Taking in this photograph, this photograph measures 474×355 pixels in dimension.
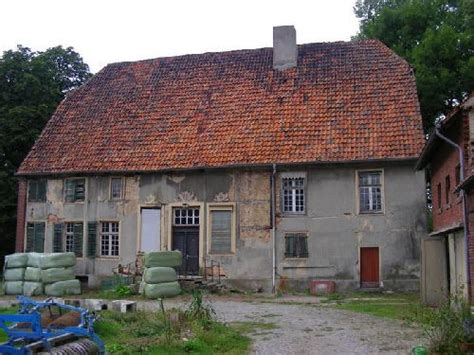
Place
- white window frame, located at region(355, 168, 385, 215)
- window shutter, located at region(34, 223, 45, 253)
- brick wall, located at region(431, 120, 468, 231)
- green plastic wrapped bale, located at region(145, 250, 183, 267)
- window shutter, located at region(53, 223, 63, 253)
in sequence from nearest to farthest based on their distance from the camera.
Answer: brick wall, located at region(431, 120, 468, 231), green plastic wrapped bale, located at region(145, 250, 183, 267), white window frame, located at region(355, 168, 385, 215), window shutter, located at region(53, 223, 63, 253), window shutter, located at region(34, 223, 45, 253)

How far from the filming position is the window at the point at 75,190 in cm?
2650

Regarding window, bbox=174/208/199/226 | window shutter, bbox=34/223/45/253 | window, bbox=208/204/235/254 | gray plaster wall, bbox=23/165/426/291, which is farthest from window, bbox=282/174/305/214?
window shutter, bbox=34/223/45/253

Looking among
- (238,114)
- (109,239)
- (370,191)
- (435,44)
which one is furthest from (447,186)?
(109,239)

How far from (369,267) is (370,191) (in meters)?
2.84

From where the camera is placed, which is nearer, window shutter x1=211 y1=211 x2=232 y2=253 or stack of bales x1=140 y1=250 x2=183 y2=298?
stack of bales x1=140 y1=250 x2=183 y2=298

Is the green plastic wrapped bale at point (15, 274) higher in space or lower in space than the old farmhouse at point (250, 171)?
lower

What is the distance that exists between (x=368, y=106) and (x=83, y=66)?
21232mm

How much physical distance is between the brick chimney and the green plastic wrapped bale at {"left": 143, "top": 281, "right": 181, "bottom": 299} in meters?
11.4

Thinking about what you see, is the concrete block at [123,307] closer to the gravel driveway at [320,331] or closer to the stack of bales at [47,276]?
the gravel driveway at [320,331]

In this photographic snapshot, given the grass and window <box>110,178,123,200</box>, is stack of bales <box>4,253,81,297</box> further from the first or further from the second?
the grass

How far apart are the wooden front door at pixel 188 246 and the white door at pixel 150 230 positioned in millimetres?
767

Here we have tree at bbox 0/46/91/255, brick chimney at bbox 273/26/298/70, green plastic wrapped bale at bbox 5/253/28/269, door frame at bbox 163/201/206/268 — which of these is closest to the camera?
green plastic wrapped bale at bbox 5/253/28/269

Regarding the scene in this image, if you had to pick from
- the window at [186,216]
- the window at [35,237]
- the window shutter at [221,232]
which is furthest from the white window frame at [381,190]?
the window at [35,237]

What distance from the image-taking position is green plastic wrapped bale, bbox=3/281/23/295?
78.0 ft
